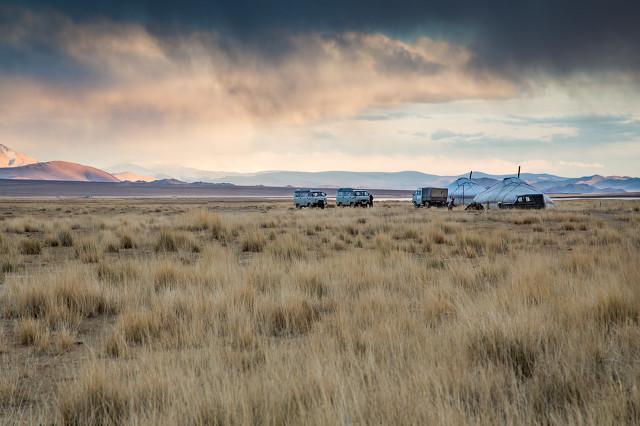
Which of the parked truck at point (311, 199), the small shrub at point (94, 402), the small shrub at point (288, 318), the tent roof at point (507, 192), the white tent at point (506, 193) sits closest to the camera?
the small shrub at point (94, 402)

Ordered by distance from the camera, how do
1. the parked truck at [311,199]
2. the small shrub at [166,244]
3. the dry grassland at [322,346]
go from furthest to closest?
1. the parked truck at [311,199]
2. the small shrub at [166,244]
3. the dry grassland at [322,346]

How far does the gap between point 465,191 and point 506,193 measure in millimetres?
17340

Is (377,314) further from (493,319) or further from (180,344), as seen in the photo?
(180,344)

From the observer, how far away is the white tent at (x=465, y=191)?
65.9 m

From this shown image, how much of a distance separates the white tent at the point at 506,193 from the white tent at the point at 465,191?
12000 millimetres

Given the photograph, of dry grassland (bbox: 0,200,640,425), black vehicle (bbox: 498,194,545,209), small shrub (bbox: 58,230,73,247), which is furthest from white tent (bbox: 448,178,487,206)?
dry grassland (bbox: 0,200,640,425)

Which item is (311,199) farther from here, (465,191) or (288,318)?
(288,318)

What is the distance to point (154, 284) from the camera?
30.5 feet

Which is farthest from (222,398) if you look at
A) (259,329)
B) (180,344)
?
(259,329)

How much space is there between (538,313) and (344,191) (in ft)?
183

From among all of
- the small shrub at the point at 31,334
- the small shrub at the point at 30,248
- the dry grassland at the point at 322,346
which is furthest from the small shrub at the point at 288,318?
the small shrub at the point at 30,248

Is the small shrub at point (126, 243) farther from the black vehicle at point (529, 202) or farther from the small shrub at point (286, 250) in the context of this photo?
the black vehicle at point (529, 202)

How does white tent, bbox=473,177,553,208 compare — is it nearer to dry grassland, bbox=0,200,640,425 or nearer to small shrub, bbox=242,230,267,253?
small shrub, bbox=242,230,267,253

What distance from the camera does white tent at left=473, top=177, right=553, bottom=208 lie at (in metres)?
48.2
